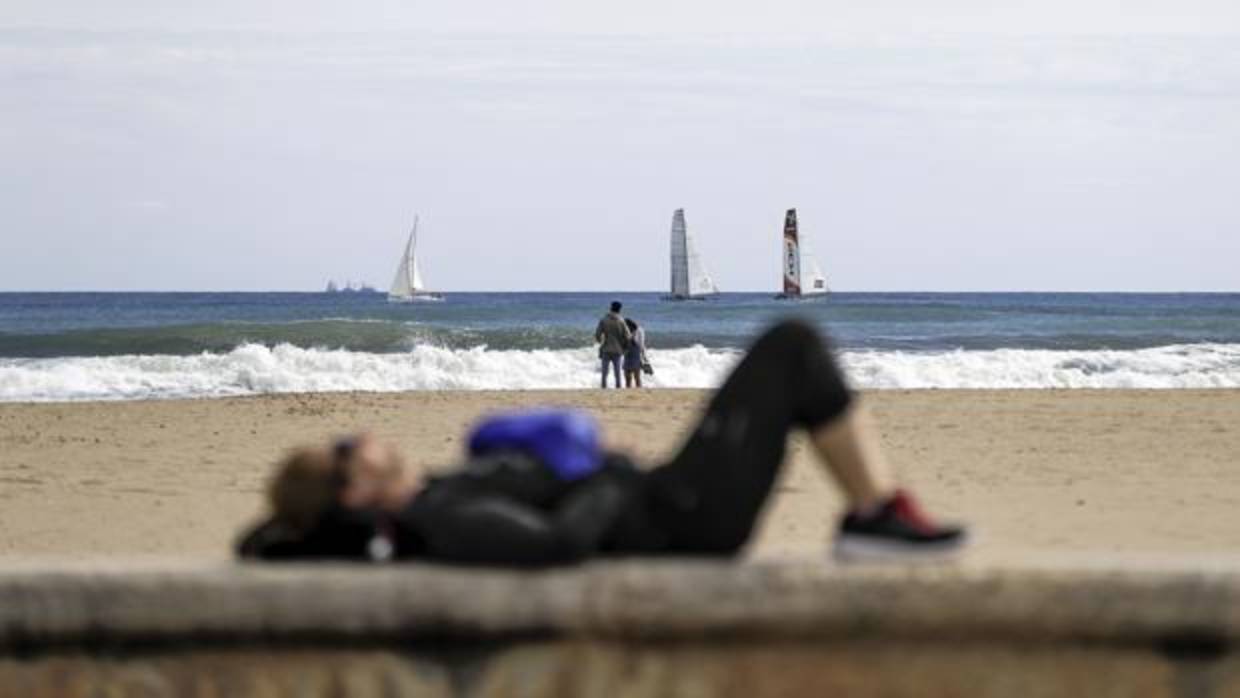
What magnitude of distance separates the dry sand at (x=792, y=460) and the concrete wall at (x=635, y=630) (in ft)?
1.23

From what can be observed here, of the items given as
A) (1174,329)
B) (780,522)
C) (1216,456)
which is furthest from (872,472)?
(1174,329)

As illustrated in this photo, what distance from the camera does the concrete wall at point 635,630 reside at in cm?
381

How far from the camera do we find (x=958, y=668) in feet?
12.7

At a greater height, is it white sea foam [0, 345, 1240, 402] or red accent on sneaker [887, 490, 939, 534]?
red accent on sneaker [887, 490, 939, 534]

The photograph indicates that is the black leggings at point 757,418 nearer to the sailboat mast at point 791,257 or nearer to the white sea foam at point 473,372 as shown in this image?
the white sea foam at point 473,372

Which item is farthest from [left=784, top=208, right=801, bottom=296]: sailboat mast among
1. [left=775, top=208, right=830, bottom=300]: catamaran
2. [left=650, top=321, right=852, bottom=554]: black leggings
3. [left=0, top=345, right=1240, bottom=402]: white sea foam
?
[left=650, top=321, right=852, bottom=554]: black leggings

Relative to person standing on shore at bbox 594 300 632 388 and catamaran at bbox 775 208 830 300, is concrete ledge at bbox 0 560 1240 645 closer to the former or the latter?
person standing on shore at bbox 594 300 632 388

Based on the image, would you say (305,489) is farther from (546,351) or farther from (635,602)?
(546,351)

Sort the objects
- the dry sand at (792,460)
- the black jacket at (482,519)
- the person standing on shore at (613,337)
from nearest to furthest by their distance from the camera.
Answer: the black jacket at (482,519)
the dry sand at (792,460)
the person standing on shore at (613,337)

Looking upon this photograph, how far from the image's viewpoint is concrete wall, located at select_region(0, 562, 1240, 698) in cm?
381

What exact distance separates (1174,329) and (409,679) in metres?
53.9

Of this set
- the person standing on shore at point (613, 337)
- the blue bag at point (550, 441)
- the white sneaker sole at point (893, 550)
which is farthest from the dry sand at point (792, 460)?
the person standing on shore at point (613, 337)

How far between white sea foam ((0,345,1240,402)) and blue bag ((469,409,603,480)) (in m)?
23.2

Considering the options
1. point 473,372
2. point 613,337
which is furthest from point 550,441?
point 473,372
